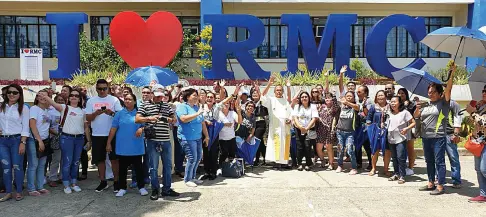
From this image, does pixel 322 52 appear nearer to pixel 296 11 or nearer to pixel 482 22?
pixel 296 11

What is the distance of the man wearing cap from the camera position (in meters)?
5.98

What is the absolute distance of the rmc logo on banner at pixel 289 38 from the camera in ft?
47.1

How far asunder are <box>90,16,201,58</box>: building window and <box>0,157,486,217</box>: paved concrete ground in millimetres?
13063

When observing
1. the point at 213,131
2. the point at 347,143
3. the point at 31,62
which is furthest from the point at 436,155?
the point at 31,62

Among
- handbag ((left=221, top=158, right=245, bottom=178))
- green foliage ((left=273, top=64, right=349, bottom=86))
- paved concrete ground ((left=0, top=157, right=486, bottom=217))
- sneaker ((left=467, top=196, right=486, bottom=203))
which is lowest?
paved concrete ground ((left=0, top=157, right=486, bottom=217))

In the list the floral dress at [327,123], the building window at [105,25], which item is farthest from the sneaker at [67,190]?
the building window at [105,25]

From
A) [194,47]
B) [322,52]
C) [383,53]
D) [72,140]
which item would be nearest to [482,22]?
[383,53]

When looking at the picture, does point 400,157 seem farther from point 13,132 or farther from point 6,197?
point 6,197

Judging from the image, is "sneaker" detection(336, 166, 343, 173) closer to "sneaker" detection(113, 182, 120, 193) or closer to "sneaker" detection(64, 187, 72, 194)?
"sneaker" detection(113, 182, 120, 193)

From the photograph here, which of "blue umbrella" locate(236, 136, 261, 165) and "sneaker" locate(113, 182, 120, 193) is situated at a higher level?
"blue umbrella" locate(236, 136, 261, 165)

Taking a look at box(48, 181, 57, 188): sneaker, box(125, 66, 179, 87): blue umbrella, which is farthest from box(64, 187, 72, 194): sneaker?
box(125, 66, 179, 87): blue umbrella

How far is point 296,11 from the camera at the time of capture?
772 inches

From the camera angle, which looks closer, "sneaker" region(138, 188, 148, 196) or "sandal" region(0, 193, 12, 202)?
"sandal" region(0, 193, 12, 202)

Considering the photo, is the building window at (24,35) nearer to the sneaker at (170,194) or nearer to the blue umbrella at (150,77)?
the blue umbrella at (150,77)
